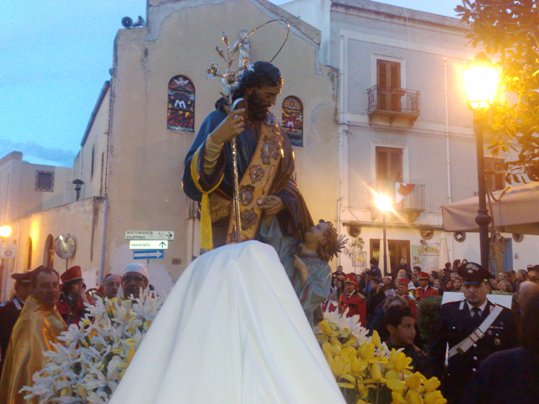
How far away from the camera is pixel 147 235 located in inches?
734

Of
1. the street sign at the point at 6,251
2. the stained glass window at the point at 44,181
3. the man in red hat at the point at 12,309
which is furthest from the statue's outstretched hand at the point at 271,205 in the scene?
the stained glass window at the point at 44,181

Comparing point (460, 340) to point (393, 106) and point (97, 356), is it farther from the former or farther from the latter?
point (393, 106)

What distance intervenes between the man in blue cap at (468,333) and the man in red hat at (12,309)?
13.4 ft

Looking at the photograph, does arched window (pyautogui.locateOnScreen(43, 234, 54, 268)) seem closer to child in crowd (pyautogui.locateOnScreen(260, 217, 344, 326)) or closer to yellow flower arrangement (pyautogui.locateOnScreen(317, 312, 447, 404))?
child in crowd (pyautogui.locateOnScreen(260, 217, 344, 326))

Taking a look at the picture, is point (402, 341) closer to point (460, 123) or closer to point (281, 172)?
point (281, 172)

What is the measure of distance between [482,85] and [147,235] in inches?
531

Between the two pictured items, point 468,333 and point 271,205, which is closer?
point 271,205

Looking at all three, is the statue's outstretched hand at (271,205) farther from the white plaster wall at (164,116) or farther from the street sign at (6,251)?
the street sign at (6,251)

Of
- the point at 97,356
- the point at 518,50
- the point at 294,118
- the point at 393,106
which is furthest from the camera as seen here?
the point at 393,106

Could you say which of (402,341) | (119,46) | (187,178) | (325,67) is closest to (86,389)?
(187,178)

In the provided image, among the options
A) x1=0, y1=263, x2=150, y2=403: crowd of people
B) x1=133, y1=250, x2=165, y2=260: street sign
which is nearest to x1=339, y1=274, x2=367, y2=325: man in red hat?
x1=133, y1=250, x2=165, y2=260: street sign

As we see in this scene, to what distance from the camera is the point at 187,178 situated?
333 centimetres

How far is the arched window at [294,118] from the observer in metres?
21.8

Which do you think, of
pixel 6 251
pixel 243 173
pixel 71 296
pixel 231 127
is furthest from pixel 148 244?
pixel 231 127
